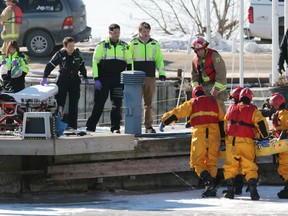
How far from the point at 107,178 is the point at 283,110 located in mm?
2744

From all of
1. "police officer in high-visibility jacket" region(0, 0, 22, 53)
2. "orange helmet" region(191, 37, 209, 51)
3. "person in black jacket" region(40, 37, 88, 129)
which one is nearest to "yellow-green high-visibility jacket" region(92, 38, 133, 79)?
"person in black jacket" region(40, 37, 88, 129)

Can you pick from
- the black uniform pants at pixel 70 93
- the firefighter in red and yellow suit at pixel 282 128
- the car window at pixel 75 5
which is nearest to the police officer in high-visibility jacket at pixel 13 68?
the black uniform pants at pixel 70 93

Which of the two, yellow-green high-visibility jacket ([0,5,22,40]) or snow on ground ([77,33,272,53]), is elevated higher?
yellow-green high-visibility jacket ([0,5,22,40])

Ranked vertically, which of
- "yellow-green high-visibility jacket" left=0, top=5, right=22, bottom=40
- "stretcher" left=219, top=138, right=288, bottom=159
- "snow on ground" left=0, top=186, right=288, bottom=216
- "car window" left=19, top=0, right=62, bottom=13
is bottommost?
"snow on ground" left=0, top=186, right=288, bottom=216

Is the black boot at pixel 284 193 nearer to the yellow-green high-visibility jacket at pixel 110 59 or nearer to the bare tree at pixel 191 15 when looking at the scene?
the yellow-green high-visibility jacket at pixel 110 59

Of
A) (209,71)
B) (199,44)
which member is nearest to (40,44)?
(209,71)

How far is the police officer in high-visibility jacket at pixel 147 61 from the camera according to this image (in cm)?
1983

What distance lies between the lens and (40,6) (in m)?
30.2

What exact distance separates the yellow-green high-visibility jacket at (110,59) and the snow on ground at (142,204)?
75.3 inches

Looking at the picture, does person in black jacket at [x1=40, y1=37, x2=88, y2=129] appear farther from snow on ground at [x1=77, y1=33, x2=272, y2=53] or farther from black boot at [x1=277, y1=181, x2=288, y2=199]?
snow on ground at [x1=77, y1=33, x2=272, y2=53]

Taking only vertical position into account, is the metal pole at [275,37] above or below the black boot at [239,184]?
above

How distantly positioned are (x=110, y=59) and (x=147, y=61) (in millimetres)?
603

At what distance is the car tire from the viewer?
2995cm

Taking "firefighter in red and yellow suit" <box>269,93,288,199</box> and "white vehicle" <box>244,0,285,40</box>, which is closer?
"firefighter in red and yellow suit" <box>269,93,288,199</box>
